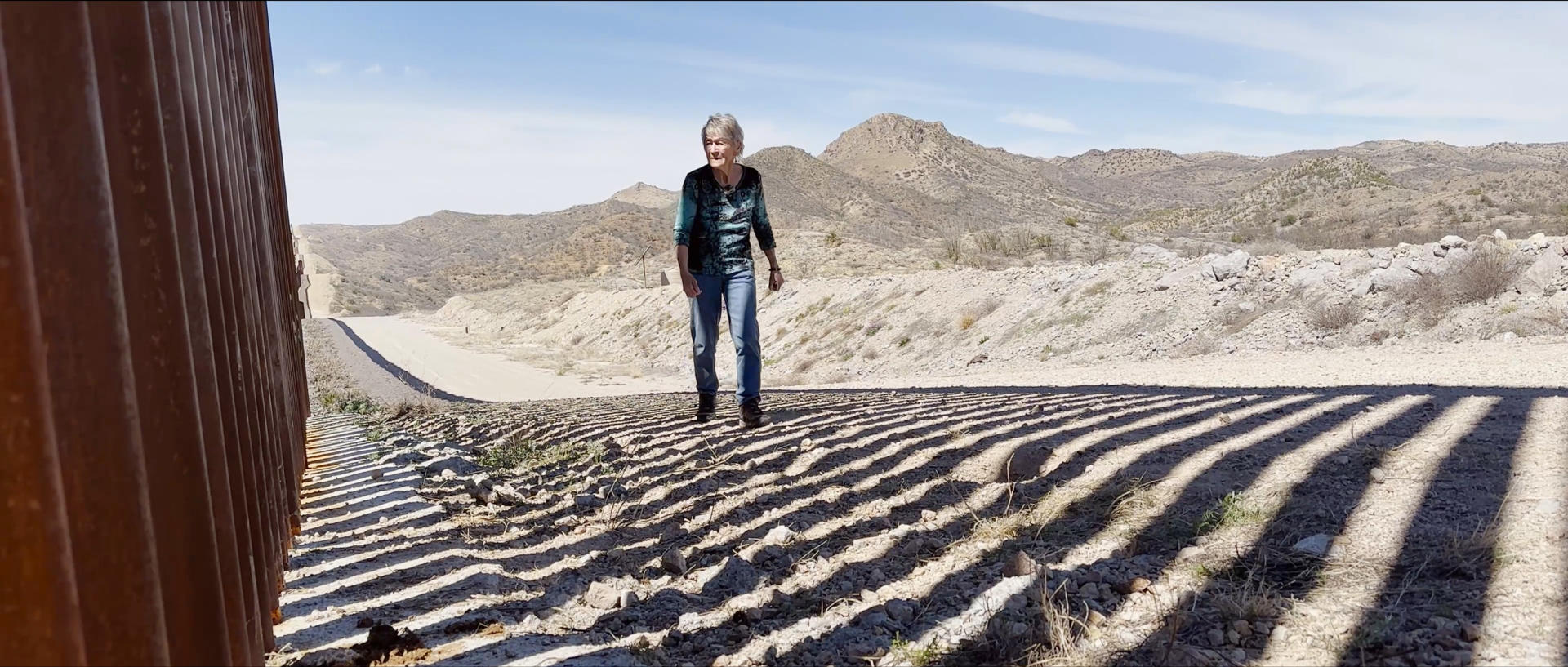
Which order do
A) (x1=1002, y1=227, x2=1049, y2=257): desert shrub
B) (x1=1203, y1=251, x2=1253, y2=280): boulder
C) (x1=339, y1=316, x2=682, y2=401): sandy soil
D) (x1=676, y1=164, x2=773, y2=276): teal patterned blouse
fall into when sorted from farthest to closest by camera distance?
(x1=1002, y1=227, x2=1049, y2=257): desert shrub
(x1=339, y1=316, x2=682, y2=401): sandy soil
(x1=1203, y1=251, x2=1253, y2=280): boulder
(x1=676, y1=164, x2=773, y2=276): teal patterned blouse

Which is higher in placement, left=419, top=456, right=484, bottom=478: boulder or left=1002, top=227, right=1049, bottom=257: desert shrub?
left=1002, top=227, right=1049, bottom=257: desert shrub

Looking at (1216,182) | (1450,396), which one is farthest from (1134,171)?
(1450,396)

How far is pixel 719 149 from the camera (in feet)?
16.3

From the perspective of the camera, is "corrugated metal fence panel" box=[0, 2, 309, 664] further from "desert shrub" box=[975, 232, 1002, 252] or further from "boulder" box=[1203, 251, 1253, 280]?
"desert shrub" box=[975, 232, 1002, 252]

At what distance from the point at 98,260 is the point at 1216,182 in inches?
4111

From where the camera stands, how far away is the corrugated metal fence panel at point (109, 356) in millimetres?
1135

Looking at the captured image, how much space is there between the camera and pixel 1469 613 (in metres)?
2.28

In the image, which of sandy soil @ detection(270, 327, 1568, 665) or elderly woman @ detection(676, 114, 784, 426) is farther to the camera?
elderly woman @ detection(676, 114, 784, 426)

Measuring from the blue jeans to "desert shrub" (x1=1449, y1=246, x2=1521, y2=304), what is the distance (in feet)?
35.4

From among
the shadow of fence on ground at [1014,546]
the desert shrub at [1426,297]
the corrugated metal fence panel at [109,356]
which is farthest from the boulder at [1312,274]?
the corrugated metal fence panel at [109,356]

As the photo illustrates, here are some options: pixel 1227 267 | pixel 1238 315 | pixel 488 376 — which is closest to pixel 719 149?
pixel 1238 315

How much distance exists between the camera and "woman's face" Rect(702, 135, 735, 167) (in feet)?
16.3

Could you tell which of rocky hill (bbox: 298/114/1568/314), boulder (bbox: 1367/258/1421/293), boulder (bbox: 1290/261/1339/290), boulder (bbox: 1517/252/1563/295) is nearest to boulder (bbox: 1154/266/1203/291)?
boulder (bbox: 1290/261/1339/290)

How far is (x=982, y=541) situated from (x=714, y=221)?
8.33 ft
